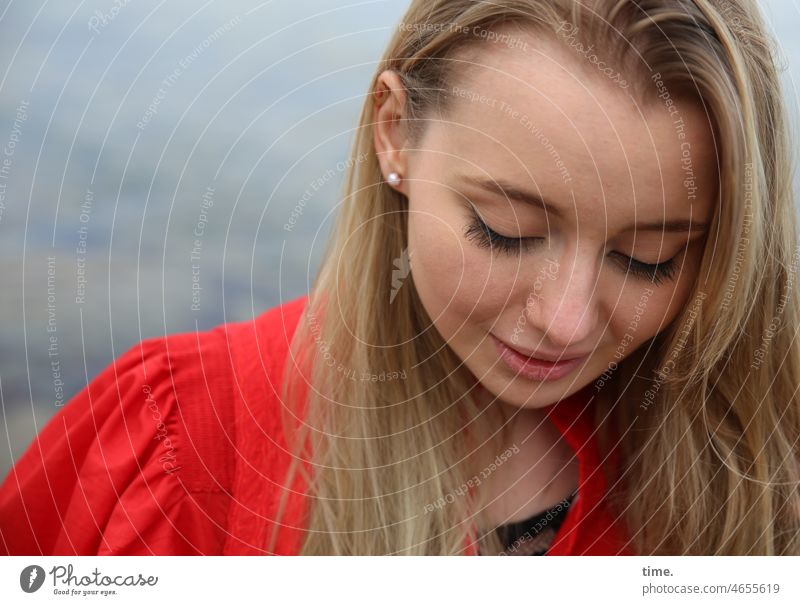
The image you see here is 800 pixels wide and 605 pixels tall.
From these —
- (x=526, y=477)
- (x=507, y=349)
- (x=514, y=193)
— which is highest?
(x=514, y=193)

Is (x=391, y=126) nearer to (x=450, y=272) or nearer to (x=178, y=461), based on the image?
(x=450, y=272)

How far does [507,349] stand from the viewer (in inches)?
23.8

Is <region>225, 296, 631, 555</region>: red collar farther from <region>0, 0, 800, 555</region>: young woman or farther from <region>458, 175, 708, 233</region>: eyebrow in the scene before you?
<region>458, 175, 708, 233</region>: eyebrow

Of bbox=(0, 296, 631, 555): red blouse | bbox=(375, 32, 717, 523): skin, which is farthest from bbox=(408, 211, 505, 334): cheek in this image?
bbox=(0, 296, 631, 555): red blouse

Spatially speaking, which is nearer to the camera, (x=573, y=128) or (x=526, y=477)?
(x=573, y=128)

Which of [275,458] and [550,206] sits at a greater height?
[550,206]

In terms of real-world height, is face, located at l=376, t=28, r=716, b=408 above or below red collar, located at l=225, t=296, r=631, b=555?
above

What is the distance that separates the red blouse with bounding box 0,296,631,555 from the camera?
636 mm

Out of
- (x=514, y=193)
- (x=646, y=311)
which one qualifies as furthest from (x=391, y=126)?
(x=646, y=311)

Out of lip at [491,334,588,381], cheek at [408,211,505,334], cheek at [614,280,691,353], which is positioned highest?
cheek at [408,211,505,334]

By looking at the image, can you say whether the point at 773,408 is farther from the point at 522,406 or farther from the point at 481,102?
the point at 481,102

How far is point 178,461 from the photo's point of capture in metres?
0.64

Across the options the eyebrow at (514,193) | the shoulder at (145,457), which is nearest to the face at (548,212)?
the eyebrow at (514,193)
